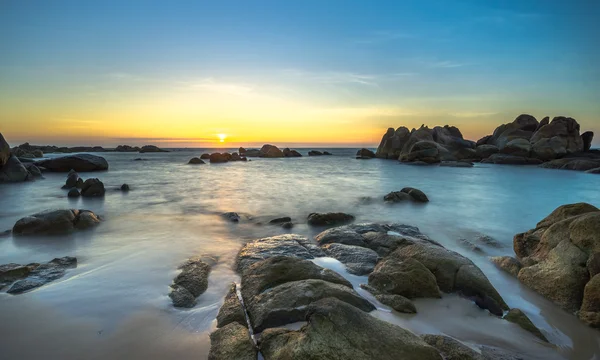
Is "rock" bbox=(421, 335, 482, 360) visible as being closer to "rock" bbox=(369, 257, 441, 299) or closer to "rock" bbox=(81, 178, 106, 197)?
"rock" bbox=(369, 257, 441, 299)

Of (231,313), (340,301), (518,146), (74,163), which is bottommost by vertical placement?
(231,313)

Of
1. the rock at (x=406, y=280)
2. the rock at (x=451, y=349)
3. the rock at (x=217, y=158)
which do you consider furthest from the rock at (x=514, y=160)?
the rock at (x=451, y=349)

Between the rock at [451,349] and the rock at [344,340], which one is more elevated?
the rock at [344,340]

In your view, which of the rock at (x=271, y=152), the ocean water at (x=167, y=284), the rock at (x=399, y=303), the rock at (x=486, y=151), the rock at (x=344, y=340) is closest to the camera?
the rock at (x=344, y=340)

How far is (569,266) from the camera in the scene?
419 cm

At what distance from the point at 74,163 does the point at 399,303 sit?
2919 cm

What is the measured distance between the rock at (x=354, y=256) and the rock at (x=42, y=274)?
14.4 feet

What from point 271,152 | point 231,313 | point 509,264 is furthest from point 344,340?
point 271,152

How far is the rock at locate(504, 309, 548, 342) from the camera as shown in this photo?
3309 millimetres

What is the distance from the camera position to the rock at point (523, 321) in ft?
10.9

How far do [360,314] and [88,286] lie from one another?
3852mm

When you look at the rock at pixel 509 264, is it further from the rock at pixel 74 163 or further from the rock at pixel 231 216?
the rock at pixel 74 163

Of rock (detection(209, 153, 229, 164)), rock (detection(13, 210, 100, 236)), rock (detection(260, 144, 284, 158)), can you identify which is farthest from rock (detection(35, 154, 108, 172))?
rock (detection(260, 144, 284, 158))

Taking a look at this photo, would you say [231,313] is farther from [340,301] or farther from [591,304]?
[591,304]
